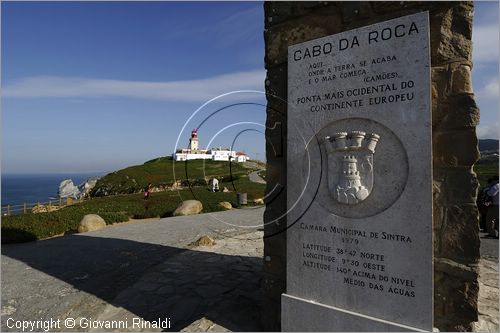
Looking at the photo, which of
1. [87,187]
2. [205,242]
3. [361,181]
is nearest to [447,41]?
[361,181]

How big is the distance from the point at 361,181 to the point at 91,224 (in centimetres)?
1156

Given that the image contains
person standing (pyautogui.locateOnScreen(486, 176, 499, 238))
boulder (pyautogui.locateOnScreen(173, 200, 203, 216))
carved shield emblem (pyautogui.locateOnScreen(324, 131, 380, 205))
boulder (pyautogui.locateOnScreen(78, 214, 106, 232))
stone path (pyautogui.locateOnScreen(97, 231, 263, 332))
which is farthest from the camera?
boulder (pyautogui.locateOnScreen(173, 200, 203, 216))

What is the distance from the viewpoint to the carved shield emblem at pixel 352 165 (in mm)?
3176

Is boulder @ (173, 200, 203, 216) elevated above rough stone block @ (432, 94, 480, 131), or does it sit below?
below

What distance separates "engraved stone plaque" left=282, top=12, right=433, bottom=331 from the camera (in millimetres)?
2943

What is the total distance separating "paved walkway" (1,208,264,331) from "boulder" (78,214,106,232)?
246 centimetres

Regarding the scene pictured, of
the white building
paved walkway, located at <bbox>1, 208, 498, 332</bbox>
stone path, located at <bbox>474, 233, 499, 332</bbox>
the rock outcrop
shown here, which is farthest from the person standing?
the rock outcrop

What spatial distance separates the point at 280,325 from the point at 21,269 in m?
6.01

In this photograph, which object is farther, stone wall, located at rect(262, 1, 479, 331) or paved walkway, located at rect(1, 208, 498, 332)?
paved walkway, located at rect(1, 208, 498, 332)

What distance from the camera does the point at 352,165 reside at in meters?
3.25

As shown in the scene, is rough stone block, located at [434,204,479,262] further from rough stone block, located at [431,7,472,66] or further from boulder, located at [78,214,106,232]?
boulder, located at [78,214,106,232]

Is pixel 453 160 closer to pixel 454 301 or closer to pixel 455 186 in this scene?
pixel 455 186

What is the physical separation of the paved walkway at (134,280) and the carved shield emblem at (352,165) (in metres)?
2.04

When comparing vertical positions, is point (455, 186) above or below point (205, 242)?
above
